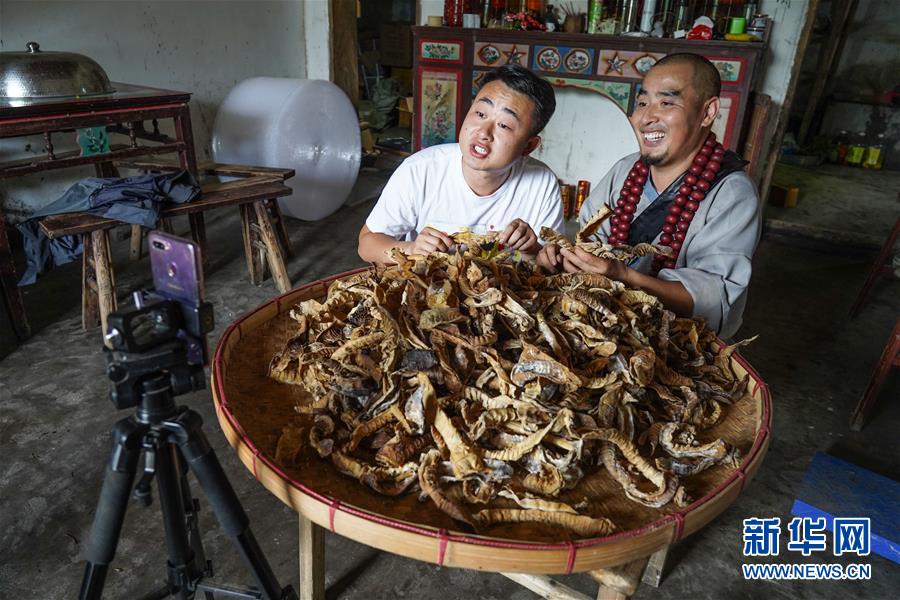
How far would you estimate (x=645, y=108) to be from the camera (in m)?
2.28

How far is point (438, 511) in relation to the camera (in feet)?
3.99

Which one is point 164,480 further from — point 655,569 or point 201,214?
point 201,214

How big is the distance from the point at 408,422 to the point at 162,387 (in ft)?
1.70

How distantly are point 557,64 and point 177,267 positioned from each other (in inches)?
212

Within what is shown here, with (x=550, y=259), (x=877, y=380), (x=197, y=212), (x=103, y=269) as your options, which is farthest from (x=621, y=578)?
(x=197, y=212)

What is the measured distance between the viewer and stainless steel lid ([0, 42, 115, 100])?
361cm

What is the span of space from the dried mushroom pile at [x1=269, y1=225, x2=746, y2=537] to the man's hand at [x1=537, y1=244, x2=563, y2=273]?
0.84 ft

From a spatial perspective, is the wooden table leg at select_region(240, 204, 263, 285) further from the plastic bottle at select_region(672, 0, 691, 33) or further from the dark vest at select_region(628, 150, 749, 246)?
the plastic bottle at select_region(672, 0, 691, 33)

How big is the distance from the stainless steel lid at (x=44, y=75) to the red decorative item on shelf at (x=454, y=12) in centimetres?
351

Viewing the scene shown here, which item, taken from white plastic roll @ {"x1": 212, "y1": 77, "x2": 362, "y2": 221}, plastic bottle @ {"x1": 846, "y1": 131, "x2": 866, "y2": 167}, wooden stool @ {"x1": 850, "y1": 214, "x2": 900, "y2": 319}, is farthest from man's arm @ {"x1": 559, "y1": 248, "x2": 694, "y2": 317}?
plastic bottle @ {"x1": 846, "y1": 131, "x2": 866, "y2": 167}

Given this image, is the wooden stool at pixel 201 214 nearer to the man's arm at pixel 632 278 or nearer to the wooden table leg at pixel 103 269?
the wooden table leg at pixel 103 269

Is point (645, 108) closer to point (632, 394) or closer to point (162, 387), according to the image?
point (632, 394)

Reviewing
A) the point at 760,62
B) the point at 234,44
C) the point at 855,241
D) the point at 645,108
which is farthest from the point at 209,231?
the point at 855,241

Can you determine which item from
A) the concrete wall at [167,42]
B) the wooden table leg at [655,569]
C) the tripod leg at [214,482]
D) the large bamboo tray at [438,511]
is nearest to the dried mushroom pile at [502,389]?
the large bamboo tray at [438,511]
